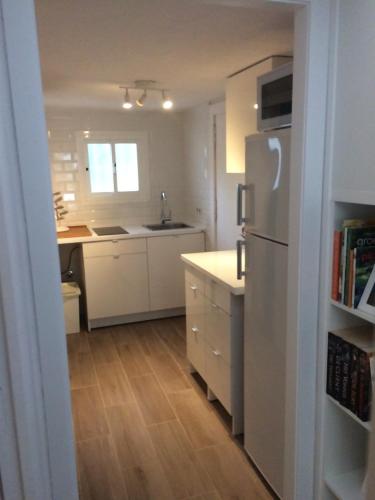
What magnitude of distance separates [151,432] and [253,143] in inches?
69.8

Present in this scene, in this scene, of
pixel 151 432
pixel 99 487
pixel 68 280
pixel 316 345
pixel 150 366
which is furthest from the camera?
pixel 68 280

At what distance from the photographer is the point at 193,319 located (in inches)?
114

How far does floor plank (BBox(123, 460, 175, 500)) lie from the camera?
1985mm

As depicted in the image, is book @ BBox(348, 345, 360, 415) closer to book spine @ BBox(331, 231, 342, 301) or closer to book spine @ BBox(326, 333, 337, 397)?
book spine @ BBox(326, 333, 337, 397)

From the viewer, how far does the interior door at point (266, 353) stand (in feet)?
5.85

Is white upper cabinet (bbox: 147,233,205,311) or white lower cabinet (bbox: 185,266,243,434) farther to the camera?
white upper cabinet (bbox: 147,233,205,311)

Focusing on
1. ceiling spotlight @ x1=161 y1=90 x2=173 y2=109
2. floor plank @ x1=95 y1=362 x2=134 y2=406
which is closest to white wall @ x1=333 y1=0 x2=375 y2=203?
ceiling spotlight @ x1=161 y1=90 x2=173 y2=109

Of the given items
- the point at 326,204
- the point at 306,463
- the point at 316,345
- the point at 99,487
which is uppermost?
the point at 326,204

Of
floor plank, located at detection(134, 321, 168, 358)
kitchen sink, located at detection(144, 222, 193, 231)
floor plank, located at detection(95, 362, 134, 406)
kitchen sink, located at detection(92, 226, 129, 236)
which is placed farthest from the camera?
kitchen sink, located at detection(144, 222, 193, 231)

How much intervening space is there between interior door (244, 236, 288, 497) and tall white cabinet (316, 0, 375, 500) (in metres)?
0.25

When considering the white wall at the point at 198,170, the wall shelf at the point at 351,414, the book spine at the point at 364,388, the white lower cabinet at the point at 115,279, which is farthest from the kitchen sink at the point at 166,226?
the book spine at the point at 364,388

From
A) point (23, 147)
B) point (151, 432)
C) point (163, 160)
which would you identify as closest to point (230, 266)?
point (151, 432)

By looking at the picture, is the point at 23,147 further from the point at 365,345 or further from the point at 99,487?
the point at 99,487

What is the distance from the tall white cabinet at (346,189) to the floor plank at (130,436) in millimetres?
1017
